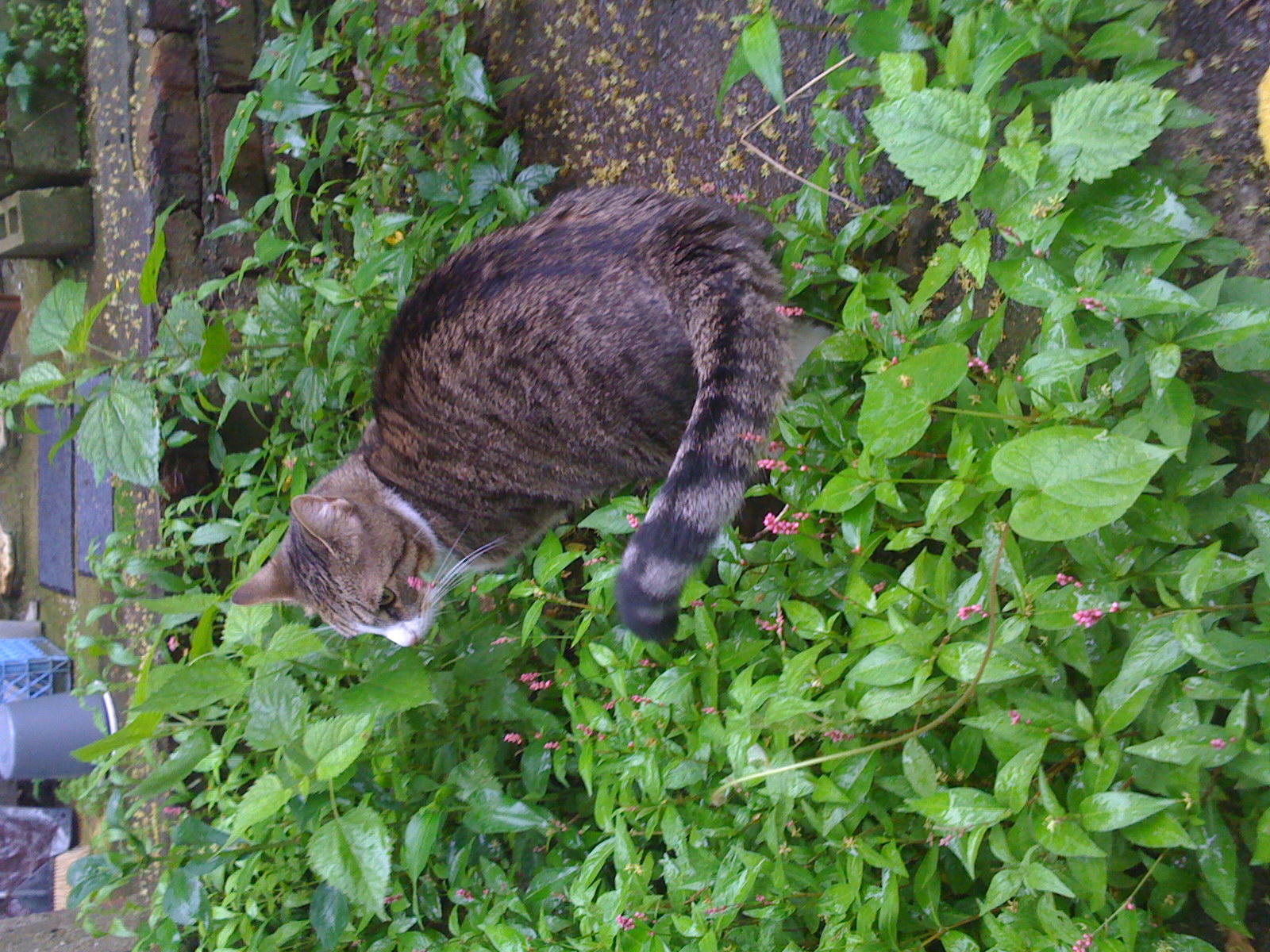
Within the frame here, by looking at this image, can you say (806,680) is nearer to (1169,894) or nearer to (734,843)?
(734,843)

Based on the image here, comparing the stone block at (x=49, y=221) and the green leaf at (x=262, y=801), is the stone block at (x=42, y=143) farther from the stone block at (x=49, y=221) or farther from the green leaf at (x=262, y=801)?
the green leaf at (x=262, y=801)

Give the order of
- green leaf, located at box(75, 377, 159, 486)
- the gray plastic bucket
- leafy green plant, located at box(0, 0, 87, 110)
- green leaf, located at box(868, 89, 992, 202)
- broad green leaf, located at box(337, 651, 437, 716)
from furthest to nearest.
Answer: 1. leafy green plant, located at box(0, 0, 87, 110)
2. the gray plastic bucket
3. green leaf, located at box(75, 377, 159, 486)
4. broad green leaf, located at box(337, 651, 437, 716)
5. green leaf, located at box(868, 89, 992, 202)

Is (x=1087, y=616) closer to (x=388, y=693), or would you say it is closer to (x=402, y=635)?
(x=388, y=693)

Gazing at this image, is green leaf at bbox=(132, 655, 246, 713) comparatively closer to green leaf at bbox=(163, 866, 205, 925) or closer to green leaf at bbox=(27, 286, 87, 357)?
green leaf at bbox=(163, 866, 205, 925)

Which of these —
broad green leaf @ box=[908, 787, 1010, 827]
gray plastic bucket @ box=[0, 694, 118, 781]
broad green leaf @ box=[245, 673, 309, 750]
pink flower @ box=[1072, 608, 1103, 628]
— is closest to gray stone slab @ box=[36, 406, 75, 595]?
gray plastic bucket @ box=[0, 694, 118, 781]

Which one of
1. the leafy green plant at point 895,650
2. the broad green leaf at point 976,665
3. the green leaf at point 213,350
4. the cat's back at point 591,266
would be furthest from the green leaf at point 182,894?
the broad green leaf at point 976,665

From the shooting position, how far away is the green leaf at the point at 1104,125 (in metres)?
1.04

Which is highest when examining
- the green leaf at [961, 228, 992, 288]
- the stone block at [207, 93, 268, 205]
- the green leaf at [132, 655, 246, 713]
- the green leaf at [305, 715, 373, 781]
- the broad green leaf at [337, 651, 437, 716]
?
the stone block at [207, 93, 268, 205]

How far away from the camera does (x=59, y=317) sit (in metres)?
1.53

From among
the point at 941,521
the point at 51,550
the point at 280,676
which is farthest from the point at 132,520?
the point at 941,521

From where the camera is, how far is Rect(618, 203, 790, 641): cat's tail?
50.8 inches

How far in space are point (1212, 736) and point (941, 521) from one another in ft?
1.20

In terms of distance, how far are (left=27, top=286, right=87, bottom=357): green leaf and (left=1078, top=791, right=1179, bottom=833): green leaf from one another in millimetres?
1669

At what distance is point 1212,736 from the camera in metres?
0.93
